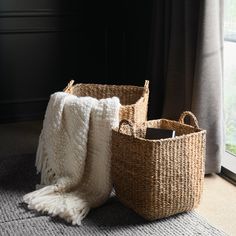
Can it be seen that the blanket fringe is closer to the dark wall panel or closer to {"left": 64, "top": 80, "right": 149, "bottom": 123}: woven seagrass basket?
{"left": 64, "top": 80, "right": 149, "bottom": 123}: woven seagrass basket

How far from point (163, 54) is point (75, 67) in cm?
87

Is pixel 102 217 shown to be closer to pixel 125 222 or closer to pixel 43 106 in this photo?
pixel 125 222

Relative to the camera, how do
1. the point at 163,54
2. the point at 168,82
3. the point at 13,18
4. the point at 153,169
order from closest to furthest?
the point at 153,169, the point at 168,82, the point at 163,54, the point at 13,18

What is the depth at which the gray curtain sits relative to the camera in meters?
1.83

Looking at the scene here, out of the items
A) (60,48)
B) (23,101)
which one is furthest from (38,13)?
(23,101)

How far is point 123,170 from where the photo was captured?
1618 millimetres

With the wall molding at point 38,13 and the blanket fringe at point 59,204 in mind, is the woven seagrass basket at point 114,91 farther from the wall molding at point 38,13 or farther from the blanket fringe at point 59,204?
the wall molding at point 38,13

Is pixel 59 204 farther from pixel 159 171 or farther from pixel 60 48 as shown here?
pixel 60 48

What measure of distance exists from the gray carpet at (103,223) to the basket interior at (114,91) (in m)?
0.59

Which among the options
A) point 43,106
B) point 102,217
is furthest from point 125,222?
point 43,106

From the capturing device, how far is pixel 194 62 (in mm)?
1949

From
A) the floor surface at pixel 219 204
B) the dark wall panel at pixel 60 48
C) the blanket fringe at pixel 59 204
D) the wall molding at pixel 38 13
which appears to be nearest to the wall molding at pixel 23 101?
the dark wall panel at pixel 60 48

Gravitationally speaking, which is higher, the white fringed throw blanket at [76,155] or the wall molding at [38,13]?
the wall molding at [38,13]

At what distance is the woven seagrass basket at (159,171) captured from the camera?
1515mm
